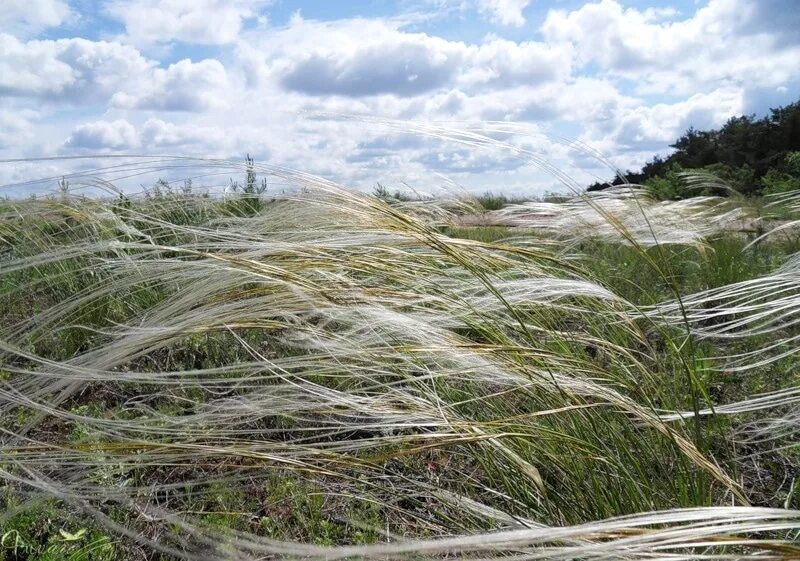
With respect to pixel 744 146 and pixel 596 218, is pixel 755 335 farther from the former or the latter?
pixel 744 146

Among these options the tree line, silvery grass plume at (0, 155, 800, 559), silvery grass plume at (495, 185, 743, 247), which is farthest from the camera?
the tree line

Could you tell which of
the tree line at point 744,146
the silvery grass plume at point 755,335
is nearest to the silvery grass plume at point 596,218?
the silvery grass plume at point 755,335

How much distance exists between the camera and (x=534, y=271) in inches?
52.9

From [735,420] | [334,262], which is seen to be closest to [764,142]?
[735,420]

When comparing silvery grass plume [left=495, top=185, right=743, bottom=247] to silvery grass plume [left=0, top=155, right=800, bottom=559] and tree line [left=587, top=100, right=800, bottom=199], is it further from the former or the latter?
tree line [left=587, top=100, right=800, bottom=199]

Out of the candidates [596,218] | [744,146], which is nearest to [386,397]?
[596,218]

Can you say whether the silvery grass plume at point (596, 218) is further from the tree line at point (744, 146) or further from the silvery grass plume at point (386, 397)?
the tree line at point (744, 146)

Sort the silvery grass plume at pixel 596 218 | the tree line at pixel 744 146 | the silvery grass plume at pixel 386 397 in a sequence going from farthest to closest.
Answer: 1. the tree line at pixel 744 146
2. the silvery grass plume at pixel 596 218
3. the silvery grass plume at pixel 386 397

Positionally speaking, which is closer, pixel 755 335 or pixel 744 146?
pixel 755 335

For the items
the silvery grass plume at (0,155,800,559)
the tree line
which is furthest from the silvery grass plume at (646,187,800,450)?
the tree line

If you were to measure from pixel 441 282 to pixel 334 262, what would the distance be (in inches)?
12.1

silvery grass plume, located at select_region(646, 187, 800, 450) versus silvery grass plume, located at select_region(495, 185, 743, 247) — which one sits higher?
silvery grass plume, located at select_region(495, 185, 743, 247)

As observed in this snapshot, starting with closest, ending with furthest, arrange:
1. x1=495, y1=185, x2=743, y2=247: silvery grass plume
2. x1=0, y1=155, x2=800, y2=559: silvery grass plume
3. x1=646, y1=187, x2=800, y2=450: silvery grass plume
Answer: x1=0, y1=155, x2=800, y2=559: silvery grass plume → x1=646, y1=187, x2=800, y2=450: silvery grass plume → x1=495, y1=185, x2=743, y2=247: silvery grass plume

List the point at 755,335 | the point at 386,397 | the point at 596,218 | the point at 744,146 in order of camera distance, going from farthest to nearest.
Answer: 1. the point at 744,146
2. the point at 596,218
3. the point at 755,335
4. the point at 386,397
